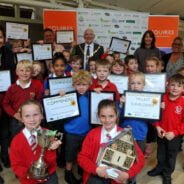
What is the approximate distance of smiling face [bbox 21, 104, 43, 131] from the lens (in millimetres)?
2352

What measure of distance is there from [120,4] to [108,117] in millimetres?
7793

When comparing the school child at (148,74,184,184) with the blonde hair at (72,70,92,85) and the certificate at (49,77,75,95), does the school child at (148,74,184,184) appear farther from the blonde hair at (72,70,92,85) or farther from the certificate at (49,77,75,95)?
the certificate at (49,77,75,95)

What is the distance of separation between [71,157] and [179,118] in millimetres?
1263

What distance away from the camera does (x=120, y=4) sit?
31.2ft

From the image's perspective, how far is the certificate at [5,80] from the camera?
10.8 ft

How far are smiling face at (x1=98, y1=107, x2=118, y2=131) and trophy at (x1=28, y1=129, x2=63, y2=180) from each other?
18.3 inches

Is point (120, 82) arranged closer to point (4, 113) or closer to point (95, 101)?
point (95, 101)

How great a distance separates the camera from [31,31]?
748 centimetres

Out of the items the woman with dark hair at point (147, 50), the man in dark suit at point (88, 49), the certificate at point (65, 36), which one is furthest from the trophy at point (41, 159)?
the certificate at point (65, 36)

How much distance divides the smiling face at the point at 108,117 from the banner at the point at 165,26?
520 centimetres

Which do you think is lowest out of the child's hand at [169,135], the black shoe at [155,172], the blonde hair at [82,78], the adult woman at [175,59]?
the black shoe at [155,172]

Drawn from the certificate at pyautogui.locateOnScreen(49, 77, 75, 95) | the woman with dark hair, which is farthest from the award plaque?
the woman with dark hair

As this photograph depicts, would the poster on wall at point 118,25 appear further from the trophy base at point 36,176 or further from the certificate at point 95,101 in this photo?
the trophy base at point 36,176

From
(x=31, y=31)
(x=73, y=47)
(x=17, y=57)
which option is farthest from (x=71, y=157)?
(x=31, y=31)
